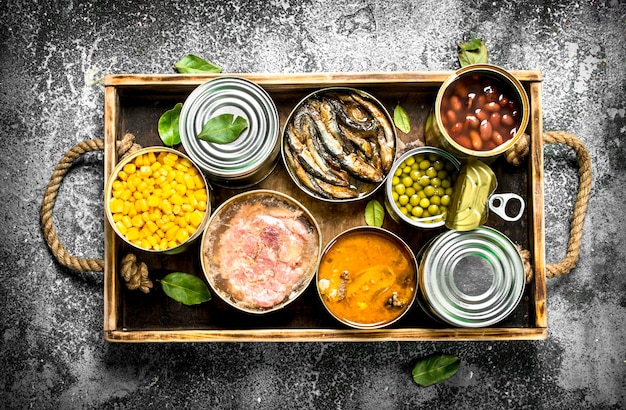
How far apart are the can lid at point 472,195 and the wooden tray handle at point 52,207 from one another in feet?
4.68

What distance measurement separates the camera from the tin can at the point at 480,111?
2234mm

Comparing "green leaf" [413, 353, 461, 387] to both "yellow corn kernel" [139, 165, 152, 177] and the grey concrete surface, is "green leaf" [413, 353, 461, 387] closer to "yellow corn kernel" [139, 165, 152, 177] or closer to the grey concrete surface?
the grey concrete surface

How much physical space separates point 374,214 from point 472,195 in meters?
0.43

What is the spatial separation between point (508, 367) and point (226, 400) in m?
1.43

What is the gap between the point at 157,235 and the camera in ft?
7.50

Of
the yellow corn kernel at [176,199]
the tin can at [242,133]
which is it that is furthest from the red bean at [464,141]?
the yellow corn kernel at [176,199]

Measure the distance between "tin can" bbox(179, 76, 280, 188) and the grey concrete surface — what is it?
50 cm

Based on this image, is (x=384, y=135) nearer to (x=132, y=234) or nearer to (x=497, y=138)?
(x=497, y=138)

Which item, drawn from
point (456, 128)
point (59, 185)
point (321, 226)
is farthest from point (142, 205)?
point (456, 128)

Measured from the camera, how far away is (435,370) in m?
2.67

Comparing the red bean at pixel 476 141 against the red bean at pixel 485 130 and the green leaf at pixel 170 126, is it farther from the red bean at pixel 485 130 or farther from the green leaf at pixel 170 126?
the green leaf at pixel 170 126

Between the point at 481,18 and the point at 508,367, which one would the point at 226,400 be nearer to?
the point at 508,367

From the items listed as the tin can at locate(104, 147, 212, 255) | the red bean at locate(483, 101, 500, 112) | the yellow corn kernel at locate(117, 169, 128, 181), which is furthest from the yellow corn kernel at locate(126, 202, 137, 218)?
the red bean at locate(483, 101, 500, 112)

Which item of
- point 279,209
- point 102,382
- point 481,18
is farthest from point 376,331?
A: point 481,18
